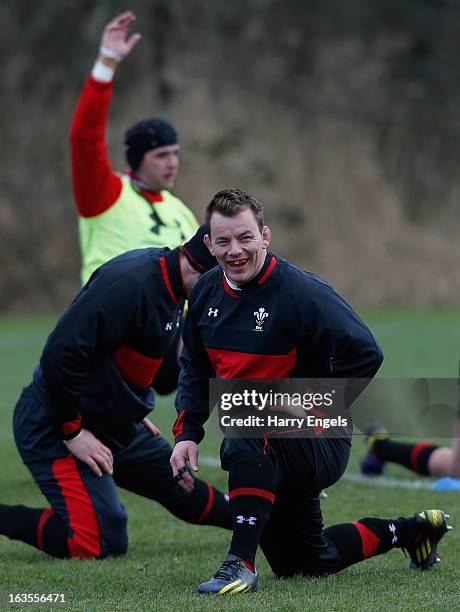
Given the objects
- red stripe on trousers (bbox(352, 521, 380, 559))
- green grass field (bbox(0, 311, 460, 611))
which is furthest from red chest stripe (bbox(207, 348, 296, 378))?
red stripe on trousers (bbox(352, 521, 380, 559))

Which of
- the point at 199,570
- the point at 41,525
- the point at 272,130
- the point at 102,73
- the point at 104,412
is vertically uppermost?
the point at 272,130

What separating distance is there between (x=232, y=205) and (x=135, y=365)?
1.34 m

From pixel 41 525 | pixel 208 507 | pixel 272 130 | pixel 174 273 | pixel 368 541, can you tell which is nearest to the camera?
pixel 368 541

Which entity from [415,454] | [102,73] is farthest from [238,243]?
[415,454]

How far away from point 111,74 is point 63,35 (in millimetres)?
20637

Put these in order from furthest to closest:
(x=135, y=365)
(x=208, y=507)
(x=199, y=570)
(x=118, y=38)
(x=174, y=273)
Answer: (x=118, y=38), (x=208, y=507), (x=135, y=365), (x=174, y=273), (x=199, y=570)

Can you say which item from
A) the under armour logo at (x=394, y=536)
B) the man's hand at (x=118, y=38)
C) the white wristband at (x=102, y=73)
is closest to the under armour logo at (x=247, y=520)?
the under armour logo at (x=394, y=536)

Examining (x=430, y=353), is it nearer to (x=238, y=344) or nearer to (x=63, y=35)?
(x=238, y=344)

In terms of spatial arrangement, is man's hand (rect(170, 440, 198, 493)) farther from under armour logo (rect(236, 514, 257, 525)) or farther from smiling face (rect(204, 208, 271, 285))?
smiling face (rect(204, 208, 271, 285))

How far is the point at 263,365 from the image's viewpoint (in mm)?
4477

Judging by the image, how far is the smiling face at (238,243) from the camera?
14.3ft

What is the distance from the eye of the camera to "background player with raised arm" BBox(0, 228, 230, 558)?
5.13 meters

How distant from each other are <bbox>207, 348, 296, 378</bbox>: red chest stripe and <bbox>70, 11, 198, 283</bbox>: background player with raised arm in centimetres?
232

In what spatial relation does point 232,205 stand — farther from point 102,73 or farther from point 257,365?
point 102,73
